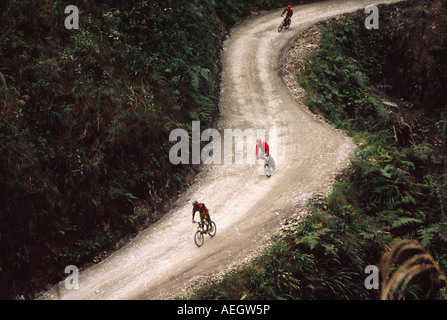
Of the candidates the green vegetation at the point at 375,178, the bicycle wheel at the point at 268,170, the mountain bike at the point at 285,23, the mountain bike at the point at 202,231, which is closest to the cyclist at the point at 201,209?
the mountain bike at the point at 202,231

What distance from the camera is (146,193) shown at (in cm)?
1683

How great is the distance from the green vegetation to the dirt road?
3.51 feet

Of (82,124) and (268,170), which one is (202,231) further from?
(82,124)

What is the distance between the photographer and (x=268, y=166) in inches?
714

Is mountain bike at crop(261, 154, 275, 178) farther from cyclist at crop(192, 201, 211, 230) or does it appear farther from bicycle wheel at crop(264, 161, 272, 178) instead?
cyclist at crop(192, 201, 211, 230)

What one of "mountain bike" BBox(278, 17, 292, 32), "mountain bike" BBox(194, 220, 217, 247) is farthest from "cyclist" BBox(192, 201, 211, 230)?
"mountain bike" BBox(278, 17, 292, 32)

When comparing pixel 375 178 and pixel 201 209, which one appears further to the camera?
pixel 375 178

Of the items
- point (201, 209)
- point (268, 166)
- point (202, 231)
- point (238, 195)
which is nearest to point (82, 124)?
point (201, 209)

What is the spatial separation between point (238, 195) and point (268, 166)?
2198 mm

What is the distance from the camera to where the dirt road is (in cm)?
1385

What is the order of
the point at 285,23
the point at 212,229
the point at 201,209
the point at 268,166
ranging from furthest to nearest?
the point at 285,23 → the point at 268,166 → the point at 212,229 → the point at 201,209

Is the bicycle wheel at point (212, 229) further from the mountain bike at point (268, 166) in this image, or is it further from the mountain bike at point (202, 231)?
the mountain bike at point (268, 166)

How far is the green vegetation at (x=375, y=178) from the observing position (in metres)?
14.3

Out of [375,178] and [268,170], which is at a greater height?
[268,170]
